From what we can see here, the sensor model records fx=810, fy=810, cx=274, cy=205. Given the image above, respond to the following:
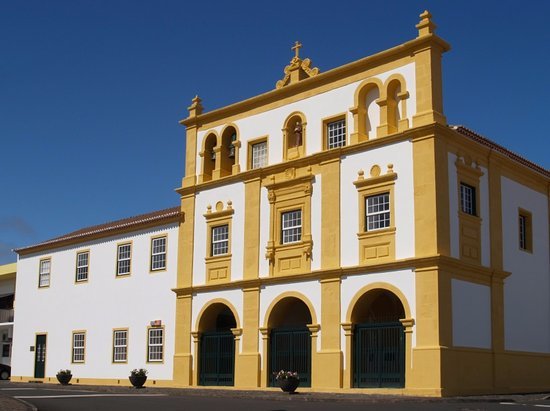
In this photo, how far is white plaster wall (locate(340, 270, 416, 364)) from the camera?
2422 cm

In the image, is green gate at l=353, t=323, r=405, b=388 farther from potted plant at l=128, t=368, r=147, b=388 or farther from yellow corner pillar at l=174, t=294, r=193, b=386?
potted plant at l=128, t=368, r=147, b=388

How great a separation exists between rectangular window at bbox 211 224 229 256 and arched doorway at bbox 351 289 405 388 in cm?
660

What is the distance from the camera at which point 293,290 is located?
2758cm

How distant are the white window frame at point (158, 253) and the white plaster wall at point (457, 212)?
43.0 feet

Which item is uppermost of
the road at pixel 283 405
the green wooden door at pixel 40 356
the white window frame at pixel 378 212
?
the white window frame at pixel 378 212

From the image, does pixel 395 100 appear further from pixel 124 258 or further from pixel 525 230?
pixel 124 258

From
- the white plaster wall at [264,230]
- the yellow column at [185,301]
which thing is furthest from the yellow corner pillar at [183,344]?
the white plaster wall at [264,230]

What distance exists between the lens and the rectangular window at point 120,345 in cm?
3416

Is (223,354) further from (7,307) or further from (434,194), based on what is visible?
(7,307)

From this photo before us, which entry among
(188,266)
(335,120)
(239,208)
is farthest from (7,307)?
(335,120)

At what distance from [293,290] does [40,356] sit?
16656mm

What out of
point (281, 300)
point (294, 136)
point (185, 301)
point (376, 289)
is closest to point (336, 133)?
point (294, 136)

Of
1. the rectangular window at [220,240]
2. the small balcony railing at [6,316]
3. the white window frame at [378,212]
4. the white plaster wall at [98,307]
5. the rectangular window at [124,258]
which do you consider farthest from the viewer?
the small balcony railing at [6,316]

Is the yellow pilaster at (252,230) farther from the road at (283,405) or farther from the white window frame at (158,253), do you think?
the road at (283,405)
